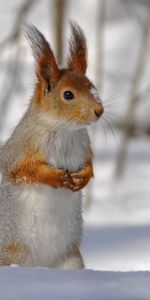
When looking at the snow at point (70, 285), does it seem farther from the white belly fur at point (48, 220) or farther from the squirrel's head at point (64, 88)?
the squirrel's head at point (64, 88)

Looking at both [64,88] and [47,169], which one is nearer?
[47,169]

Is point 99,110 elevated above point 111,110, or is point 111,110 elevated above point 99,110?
point 99,110

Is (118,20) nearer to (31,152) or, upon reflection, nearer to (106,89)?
(106,89)

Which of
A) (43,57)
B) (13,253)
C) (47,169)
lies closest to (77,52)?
(43,57)

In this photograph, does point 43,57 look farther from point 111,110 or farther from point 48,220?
point 111,110

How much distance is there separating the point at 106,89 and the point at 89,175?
29.0 ft

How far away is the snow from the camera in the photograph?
3129 mm

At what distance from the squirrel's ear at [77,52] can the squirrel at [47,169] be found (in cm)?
9

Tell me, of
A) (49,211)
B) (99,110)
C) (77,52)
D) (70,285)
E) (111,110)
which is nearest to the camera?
(70,285)

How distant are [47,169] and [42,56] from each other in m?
0.53

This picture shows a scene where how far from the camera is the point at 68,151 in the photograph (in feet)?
14.7

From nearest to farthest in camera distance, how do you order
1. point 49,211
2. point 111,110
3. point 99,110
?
1. point 99,110
2. point 49,211
3. point 111,110

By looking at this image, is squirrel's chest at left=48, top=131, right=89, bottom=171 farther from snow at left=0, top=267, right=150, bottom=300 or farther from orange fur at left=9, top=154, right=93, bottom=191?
snow at left=0, top=267, right=150, bottom=300

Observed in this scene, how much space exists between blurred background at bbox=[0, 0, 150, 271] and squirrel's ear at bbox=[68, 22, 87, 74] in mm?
270
